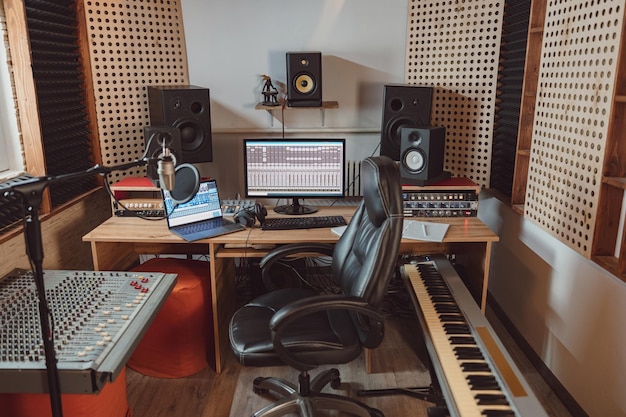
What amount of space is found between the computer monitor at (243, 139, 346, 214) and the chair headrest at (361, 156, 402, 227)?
2.61 feet

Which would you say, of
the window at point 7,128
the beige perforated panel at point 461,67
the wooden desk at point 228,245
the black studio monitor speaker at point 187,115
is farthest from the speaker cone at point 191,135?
the beige perforated panel at point 461,67

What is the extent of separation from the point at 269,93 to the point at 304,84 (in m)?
0.30

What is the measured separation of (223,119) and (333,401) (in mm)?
1956

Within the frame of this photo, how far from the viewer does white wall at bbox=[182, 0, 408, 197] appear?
10.5ft

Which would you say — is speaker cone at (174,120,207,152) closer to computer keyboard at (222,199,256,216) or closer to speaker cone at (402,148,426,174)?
computer keyboard at (222,199,256,216)

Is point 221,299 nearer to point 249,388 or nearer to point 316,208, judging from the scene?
point 249,388

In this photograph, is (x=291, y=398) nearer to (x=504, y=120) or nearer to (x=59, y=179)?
(x=59, y=179)

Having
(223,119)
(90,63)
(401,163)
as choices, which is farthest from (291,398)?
(90,63)

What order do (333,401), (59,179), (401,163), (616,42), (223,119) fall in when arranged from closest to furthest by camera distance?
(59,179) → (616,42) → (333,401) → (401,163) → (223,119)

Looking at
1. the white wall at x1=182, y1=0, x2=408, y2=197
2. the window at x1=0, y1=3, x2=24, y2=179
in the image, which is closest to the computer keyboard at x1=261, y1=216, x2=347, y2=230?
the white wall at x1=182, y1=0, x2=408, y2=197

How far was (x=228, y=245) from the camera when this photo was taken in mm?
2566

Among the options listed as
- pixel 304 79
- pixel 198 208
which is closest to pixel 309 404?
pixel 198 208

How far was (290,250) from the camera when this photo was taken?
2336 mm

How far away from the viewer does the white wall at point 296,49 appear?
3199 millimetres
